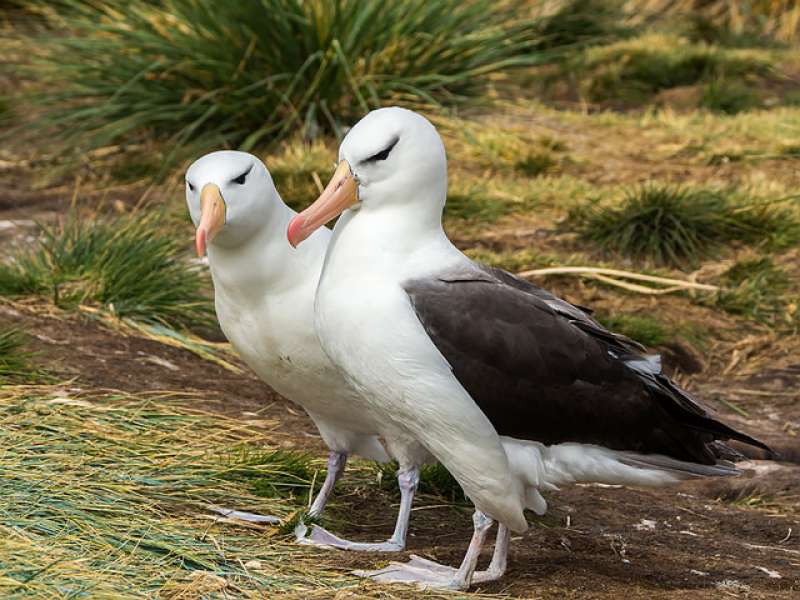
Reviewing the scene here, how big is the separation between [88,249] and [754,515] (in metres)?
2.86

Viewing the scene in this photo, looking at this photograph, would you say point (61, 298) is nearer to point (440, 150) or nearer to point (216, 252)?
point (216, 252)

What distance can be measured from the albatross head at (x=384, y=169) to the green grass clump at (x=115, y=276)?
7.25 feet

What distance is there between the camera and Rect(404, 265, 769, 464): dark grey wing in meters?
3.26

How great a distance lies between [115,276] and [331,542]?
2.24 m

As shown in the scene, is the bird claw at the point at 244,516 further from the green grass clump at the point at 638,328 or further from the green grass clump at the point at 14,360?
the green grass clump at the point at 638,328

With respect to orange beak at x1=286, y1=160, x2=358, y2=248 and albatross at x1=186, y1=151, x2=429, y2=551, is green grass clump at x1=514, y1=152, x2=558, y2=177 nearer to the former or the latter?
albatross at x1=186, y1=151, x2=429, y2=551

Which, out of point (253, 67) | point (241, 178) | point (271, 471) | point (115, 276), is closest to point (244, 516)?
point (271, 471)

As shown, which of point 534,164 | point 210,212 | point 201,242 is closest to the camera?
point 201,242

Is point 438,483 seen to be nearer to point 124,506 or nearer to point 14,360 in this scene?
point 124,506

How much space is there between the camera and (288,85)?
790 cm

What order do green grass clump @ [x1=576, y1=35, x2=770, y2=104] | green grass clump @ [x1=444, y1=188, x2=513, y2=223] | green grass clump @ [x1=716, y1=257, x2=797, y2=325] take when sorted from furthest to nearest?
green grass clump @ [x1=576, y1=35, x2=770, y2=104]
green grass clump @ [x1=444, y1=188, x2=513, y2=223]
green grass clump @ [x1=716, y1=257, x2=797, y2=325]

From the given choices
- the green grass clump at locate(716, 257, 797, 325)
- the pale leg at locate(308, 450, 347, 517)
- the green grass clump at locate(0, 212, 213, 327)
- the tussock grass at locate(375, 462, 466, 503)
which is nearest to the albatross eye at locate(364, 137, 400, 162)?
the pale leg at locate(308, 450, 347, 517)

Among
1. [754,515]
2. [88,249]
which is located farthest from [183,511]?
[88,249]

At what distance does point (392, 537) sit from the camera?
12.0ft
